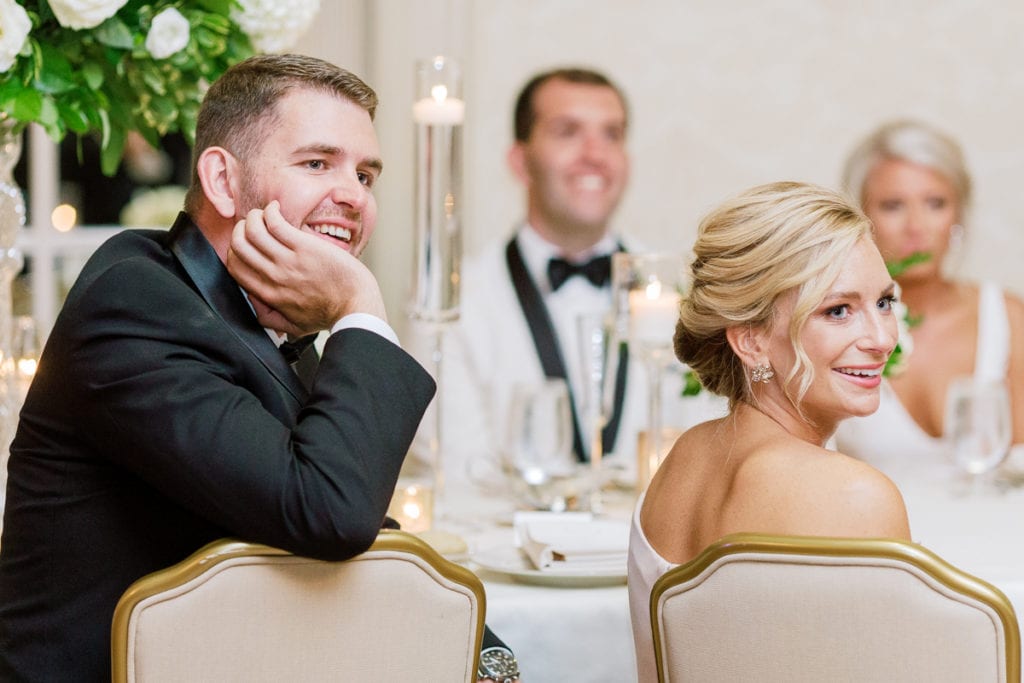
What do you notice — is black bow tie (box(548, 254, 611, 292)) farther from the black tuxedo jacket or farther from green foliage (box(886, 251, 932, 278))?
the black tuxedo jacket

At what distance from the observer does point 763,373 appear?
1819 millimetres

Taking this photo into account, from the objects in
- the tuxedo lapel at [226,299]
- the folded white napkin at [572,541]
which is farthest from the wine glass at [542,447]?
the tuxedo lapel at [226,299]

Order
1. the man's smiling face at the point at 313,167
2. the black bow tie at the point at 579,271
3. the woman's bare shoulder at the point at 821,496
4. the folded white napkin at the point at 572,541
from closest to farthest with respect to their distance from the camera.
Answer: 1. the woman's bare shoulder at the point at 821,496
2. the man's smiling face at the point at 313,167
3. the folded white napkin at the point at 572,541
4. the black bow tie at the point at 579,271

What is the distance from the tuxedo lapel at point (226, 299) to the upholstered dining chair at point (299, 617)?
0.93 feet

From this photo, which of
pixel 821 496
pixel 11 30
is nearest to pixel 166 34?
pixel 11 30

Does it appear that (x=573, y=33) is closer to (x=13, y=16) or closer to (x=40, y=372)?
(x=13, y=16)

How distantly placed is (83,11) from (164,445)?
0.95m

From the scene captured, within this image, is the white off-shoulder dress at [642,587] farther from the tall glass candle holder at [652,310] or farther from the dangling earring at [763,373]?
the tall glass candle holder at [652,310]

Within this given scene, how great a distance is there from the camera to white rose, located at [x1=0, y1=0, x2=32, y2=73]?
196 cm

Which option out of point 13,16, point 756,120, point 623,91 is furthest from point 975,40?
point 13,16

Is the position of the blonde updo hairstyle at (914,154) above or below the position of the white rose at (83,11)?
below

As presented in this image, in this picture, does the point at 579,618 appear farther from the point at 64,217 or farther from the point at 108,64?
the point at 64,217

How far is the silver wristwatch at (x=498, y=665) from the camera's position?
1.77 metres

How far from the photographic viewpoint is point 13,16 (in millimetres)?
1968
